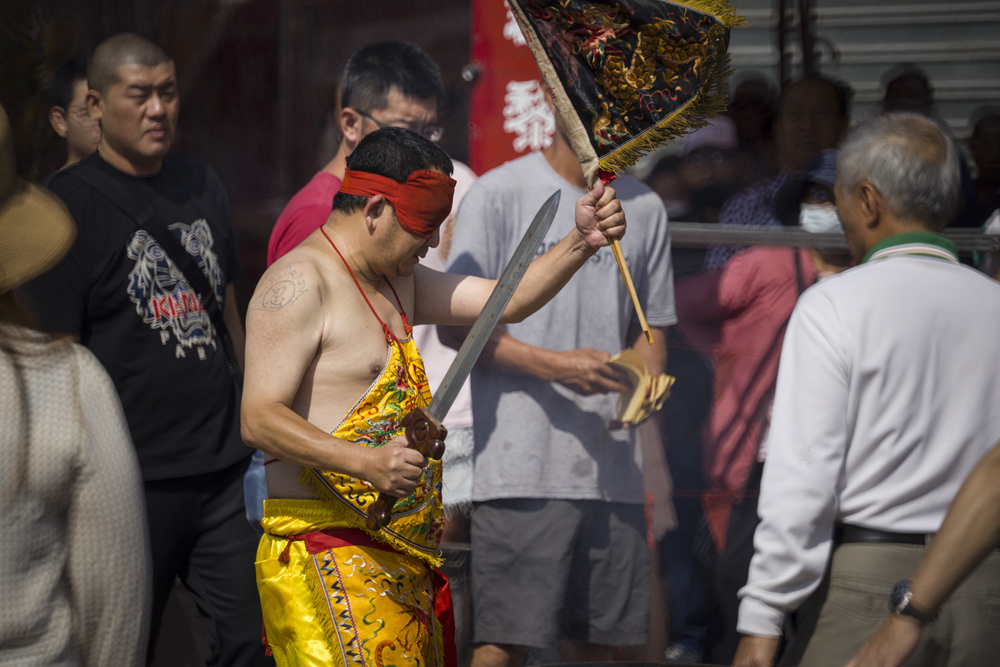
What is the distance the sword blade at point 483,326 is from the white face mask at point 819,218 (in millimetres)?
1575

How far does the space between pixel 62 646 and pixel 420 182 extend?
1349 mm

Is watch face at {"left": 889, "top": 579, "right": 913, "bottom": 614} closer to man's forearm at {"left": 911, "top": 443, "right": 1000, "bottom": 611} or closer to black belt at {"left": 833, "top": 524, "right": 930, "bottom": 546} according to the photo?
man's forearm at {"left": 911, "top": 443, "right": 1000, "bottom": 611}

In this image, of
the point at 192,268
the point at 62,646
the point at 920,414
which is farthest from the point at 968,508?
the point at 192,268

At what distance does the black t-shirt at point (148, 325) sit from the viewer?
307 centimetres

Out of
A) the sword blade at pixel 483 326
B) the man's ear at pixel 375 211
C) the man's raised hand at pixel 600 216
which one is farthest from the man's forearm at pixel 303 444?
the man's raised hand at pixel 600 216

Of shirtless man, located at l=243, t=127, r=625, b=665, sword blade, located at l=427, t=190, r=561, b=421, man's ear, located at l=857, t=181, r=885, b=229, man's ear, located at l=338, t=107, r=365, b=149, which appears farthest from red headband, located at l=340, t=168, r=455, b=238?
man's ear, located at l=338, t=107, r=365, b=149

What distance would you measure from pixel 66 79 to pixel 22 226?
7.84ft

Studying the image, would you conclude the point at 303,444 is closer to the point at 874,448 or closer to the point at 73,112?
the point at 874,448

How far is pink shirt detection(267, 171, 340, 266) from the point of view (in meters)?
3.28

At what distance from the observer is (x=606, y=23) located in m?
2.74

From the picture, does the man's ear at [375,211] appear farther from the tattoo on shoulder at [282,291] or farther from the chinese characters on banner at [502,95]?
the chinese characters on banner at [502,95]

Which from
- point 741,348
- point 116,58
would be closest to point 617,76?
point 741,348

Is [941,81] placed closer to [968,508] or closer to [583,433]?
[583,433]

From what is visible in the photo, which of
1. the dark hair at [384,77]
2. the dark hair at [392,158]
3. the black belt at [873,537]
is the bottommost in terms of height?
the black belt at [873,537]
